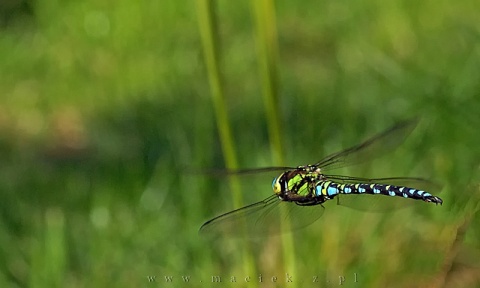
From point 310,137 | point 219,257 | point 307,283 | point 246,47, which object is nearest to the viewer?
point 307,283

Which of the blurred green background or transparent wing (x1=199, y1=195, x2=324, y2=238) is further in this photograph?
the blurred green background

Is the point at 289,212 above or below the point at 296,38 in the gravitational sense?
above

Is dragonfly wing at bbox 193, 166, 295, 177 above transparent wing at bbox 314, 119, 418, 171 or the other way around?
above

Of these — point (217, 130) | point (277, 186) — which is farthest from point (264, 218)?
point (217, 130)

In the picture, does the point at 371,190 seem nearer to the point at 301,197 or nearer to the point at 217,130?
the point at 301,197

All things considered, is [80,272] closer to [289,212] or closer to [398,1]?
[289,212]

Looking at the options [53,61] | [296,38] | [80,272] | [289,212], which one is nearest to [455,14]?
[296,38]
